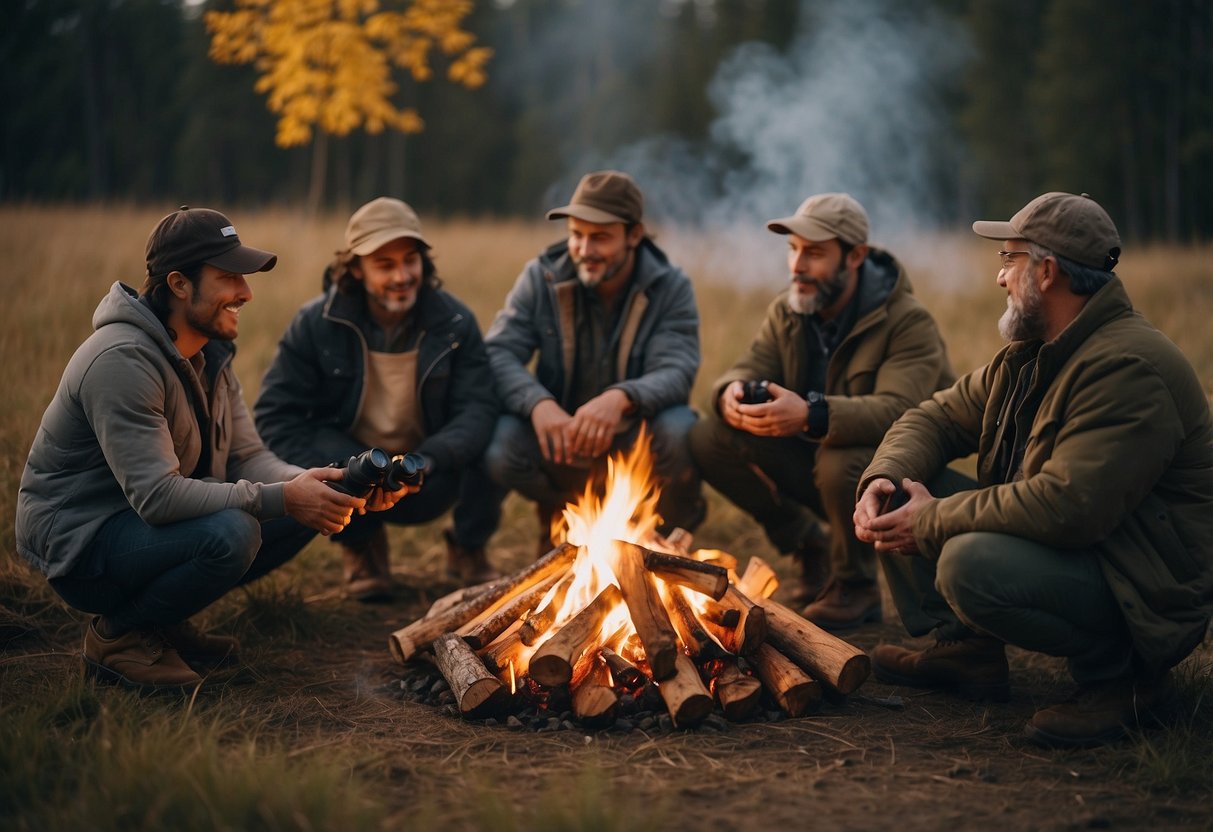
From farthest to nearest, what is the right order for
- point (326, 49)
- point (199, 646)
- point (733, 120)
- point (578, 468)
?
1. point (733, 120)
2. point (326, 49)
3. point (578, 468)
4. point (199, 646)

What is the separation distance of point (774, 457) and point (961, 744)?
75.5 inches

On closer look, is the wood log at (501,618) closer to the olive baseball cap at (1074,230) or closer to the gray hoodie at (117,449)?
the gray hoodie at (117,449)

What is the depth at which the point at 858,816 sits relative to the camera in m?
3.00

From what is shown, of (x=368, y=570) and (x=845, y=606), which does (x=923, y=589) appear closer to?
(x=845, y=606)

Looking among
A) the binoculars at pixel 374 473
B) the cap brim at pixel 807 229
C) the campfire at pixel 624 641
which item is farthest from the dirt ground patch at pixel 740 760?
the cap brim at pixel 807 229

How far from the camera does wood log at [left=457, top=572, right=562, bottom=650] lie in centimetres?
407

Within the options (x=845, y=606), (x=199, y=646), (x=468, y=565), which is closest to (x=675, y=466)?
(x=845, y=606)

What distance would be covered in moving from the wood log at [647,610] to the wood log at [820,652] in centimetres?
47

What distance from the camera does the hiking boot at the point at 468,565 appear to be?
5.82 metres

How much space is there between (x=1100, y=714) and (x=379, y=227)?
3.81 m

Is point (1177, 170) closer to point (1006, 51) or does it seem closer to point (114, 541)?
point (1006, 51)

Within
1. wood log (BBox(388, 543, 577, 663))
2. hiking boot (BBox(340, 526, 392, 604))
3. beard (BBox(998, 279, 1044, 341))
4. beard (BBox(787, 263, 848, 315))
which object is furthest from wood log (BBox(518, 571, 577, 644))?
beard (BBox(998, 279, 1044, 341))

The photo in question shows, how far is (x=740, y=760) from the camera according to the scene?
11.2ft

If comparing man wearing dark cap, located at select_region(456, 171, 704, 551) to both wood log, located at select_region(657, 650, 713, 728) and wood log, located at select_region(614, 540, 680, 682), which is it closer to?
wood log, located at select_region(614, 540, 680, 682)
